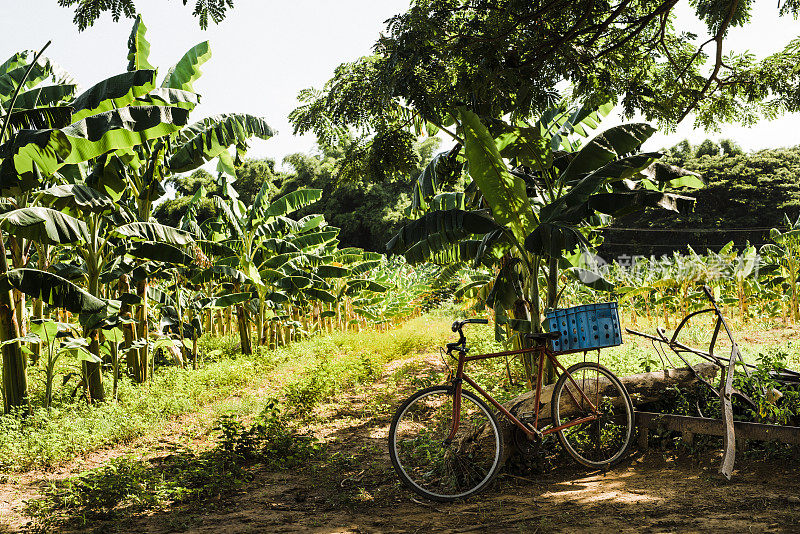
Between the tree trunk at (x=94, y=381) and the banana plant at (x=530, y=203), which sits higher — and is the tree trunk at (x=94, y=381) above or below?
below

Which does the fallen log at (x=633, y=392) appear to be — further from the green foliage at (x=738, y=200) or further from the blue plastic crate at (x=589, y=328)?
the green foliage at (x=738, y=200)

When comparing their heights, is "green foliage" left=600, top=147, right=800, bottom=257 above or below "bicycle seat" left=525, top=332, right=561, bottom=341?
above

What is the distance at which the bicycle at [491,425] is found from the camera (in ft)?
12.2

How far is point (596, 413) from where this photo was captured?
422 centimetres

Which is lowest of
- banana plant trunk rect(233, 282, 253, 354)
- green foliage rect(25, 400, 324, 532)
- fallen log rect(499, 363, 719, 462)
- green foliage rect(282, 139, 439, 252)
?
green foliage rect(25, 400, 324, 532)

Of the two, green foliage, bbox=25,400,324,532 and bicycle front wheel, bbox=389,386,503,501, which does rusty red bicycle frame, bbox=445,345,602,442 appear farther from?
green foliage, bbox=25,400,324,532

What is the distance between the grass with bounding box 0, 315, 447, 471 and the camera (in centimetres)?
541

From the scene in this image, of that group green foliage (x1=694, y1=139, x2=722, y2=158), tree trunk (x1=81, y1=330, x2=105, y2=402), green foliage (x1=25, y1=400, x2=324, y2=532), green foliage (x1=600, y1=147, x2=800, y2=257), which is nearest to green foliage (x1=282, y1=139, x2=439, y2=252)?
green foliage (x1=600, y1=147, x2=800, y2=257)

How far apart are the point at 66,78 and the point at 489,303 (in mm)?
6964

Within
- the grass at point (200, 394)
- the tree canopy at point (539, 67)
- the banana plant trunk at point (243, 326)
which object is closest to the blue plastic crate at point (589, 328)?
the tree canopy at point (539, 67)

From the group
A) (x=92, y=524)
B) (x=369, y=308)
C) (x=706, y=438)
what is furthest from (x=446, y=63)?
(x=369, y=308)

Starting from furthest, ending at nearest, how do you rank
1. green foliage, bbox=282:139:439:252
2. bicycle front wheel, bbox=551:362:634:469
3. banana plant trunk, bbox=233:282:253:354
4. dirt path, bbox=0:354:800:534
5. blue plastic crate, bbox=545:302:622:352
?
green foliage, bbox=282:139:439:252 < banana plant trunk, bbox=233:282:253:354 < bicycle front wheel, bbox=551:362:634:469 < blue plastic crate, bbox=545:302:622:352 < dirt path, bbox=0:354:800:534

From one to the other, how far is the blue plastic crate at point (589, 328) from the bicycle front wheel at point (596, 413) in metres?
0.22

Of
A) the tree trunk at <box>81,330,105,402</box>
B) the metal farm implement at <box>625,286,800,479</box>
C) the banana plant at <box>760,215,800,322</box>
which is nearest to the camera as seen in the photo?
the metal farm implement at <box>625,286,800,479</box>
